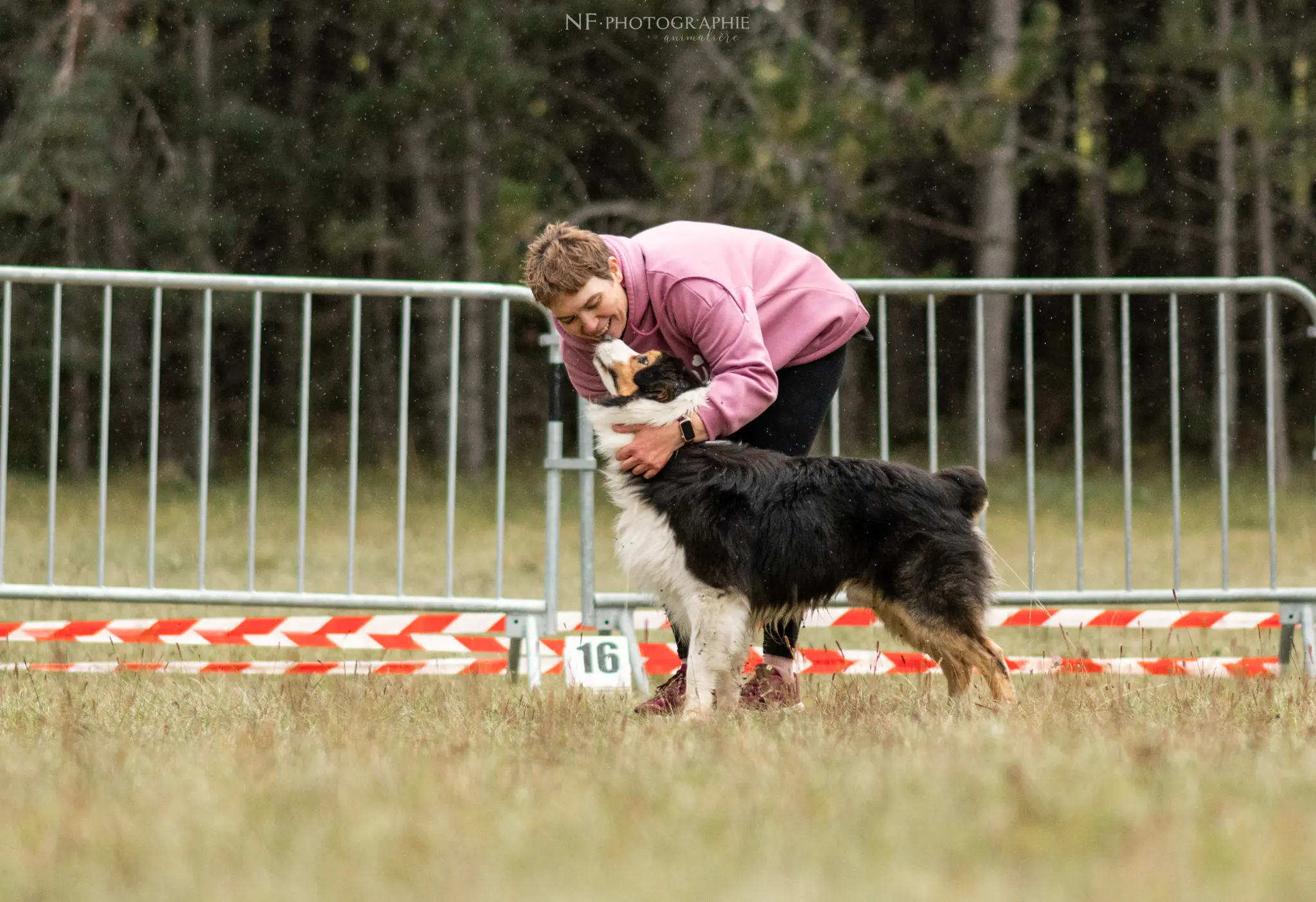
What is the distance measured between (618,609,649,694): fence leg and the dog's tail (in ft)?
5.42

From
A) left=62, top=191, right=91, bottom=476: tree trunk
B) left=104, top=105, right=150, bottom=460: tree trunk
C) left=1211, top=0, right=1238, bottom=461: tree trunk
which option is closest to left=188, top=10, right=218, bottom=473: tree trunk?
left=104, top=105, right=150, bottom=460: tree trunk

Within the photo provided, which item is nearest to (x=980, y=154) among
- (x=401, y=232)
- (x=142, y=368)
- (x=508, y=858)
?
(x=401, y=232)

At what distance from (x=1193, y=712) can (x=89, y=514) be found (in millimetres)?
11171

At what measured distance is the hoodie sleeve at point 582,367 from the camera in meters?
4.94

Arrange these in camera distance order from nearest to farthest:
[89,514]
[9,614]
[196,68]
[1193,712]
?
1. [1193,712]
2. [9,614]
3. [89,514]
4. [196,68]

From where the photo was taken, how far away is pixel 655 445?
4.68 meters

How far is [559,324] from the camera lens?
4895 millimetres

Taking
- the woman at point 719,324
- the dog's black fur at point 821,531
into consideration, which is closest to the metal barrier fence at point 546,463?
the woman at point 719,324

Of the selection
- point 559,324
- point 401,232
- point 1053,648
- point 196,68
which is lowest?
point 1053,648

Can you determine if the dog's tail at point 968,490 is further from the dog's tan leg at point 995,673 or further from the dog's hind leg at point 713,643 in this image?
the dog's hind leg at point 713,643

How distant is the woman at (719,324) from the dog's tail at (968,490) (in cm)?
51

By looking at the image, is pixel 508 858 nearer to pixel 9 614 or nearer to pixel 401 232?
pixel 9 614

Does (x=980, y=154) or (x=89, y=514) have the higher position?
(x=980, y=154)

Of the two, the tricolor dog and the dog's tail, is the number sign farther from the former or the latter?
the dog's tail
